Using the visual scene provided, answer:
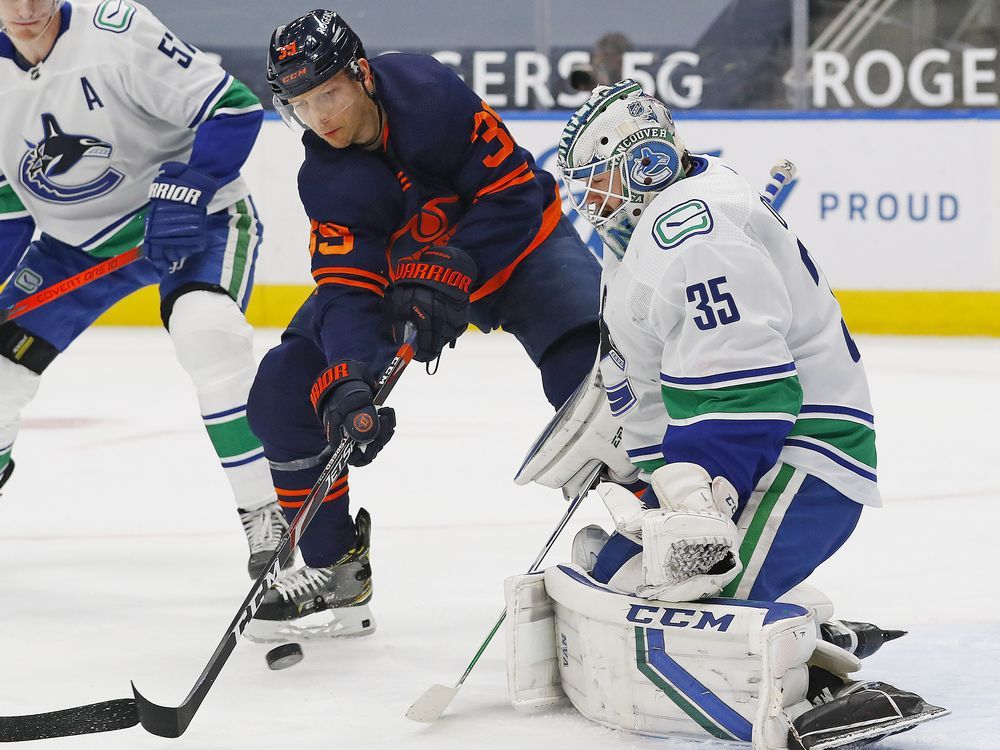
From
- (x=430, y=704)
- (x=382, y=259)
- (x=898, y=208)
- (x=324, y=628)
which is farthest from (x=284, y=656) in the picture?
(x=898, y=208)

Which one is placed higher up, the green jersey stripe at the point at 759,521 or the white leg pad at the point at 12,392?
the white leg pad at the point at 12,392

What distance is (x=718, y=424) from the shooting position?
5.68 feet

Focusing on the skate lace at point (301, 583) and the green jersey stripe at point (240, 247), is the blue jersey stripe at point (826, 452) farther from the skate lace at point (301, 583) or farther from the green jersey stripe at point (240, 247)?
the green jersey stripe at point (240, 247)

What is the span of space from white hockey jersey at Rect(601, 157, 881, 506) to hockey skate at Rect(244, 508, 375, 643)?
0.68 metres

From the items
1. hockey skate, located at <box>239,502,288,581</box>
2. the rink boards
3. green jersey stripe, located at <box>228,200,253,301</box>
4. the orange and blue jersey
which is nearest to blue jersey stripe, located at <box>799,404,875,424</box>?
the orange and blue jersey

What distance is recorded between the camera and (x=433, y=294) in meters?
2.22

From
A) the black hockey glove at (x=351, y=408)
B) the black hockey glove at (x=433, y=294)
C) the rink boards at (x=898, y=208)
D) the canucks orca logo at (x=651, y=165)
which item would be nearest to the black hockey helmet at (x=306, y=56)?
the black hockey glove at (x=433, y=294)

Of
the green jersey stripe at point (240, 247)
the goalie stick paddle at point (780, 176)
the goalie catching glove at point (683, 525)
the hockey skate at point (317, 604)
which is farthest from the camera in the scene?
the green jersey stripe at point (240, 247)

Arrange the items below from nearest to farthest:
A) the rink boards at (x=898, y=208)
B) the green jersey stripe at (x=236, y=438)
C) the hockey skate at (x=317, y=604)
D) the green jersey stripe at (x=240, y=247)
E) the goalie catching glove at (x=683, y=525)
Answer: the goalie catching glove at (x=683, y=525), the hockey skate at (x=317, y=604), the green jersey stripe at (x=236, y=438), the green jersey stripe at (x=240, y=247), the rink boards at (x=898, y=208)

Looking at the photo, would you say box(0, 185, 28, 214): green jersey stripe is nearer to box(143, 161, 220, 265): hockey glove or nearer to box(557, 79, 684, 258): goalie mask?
box(143, 161, 220, 265): hockey glove

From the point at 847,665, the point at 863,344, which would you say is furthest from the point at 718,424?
the point at 863,344

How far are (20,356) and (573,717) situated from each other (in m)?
1.46

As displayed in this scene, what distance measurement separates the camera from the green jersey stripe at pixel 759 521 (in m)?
1.84

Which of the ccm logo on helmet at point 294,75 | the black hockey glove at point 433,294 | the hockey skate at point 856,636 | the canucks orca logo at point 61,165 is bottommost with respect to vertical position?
the hockey skate at point 856,636
